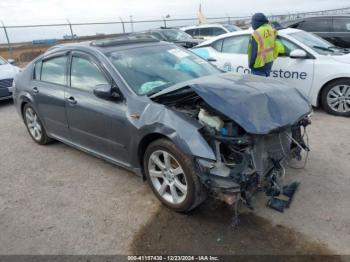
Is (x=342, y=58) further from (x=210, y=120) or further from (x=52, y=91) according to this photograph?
(x=52, y=91)

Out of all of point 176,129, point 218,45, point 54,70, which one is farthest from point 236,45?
point 176,129

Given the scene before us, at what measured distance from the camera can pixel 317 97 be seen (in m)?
6.22

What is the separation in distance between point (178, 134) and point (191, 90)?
1.63 ft

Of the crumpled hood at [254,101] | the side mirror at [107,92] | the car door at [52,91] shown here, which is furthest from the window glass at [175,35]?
the crumpled hood at [254,101]

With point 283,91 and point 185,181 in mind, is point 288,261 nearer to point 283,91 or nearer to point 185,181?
point 185,181

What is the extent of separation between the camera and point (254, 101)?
3.09 m

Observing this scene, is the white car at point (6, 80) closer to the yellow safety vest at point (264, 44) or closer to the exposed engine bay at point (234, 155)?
the yellow safety vest at point (264, 44)

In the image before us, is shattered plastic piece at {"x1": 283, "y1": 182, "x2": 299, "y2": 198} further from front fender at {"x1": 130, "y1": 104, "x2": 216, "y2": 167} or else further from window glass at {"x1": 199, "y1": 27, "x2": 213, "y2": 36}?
window glass at {"x1": 199, "y1": 27, "x2": 213, "y2": 36}

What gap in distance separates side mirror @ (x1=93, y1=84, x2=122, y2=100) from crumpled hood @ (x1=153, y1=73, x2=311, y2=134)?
1.73ft

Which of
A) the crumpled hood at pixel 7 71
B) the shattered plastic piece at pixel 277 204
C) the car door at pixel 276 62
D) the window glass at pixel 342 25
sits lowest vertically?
the shattered plastic piece at pixel 277 204

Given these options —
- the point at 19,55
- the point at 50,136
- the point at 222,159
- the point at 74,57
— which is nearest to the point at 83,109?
the point at 74,57

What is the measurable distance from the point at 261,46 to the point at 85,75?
11.3 ft

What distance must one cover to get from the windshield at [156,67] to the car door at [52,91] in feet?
3.31

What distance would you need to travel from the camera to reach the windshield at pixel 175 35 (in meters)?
13.6
